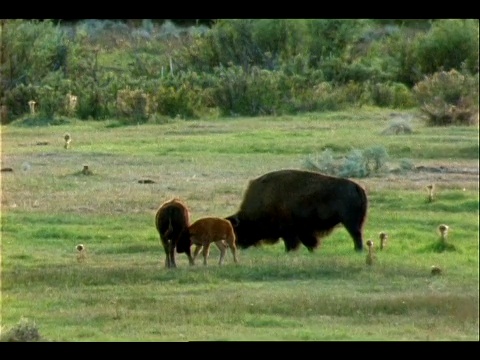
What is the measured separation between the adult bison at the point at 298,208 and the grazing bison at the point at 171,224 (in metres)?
0.30

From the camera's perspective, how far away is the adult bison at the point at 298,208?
25.1ft

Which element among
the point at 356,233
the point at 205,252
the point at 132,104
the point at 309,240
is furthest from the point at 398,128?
the point at 132,104

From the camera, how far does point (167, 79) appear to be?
789 cm

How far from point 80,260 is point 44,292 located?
0.91 ft

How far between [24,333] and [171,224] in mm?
1046

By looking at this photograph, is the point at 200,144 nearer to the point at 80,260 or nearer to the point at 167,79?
the point at 167,79

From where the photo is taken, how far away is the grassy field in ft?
24.1

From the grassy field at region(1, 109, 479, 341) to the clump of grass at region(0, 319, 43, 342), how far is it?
0.04ft

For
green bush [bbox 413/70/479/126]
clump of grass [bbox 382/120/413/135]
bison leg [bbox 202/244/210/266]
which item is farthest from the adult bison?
green bush [bbox 413/70/479/126]

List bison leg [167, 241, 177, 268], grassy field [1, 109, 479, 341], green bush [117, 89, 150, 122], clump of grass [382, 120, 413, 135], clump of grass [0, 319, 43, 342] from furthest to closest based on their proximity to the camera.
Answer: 1. green bush [117, 89, 150, 122]
2. clump of grass [382, 120, 413, 135]
3. bison leg [167, 241, 177, 268]
4. grassy field [1, 109, 479, 341]
5. clump of grass [0, 319, 43, 342]

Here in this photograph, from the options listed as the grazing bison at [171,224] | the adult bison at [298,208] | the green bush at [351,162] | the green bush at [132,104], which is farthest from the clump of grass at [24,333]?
the green bush at [351,162]

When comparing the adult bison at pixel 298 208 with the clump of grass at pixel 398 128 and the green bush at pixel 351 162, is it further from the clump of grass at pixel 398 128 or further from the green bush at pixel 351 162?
the clump of grass at pixel 398 128

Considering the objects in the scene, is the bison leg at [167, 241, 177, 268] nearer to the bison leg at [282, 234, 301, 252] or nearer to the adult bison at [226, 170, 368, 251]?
the adult bison at [226, 170, 368, 251]

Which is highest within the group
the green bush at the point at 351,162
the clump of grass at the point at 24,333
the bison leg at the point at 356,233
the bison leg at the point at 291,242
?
the green bush at the point at 351,162
